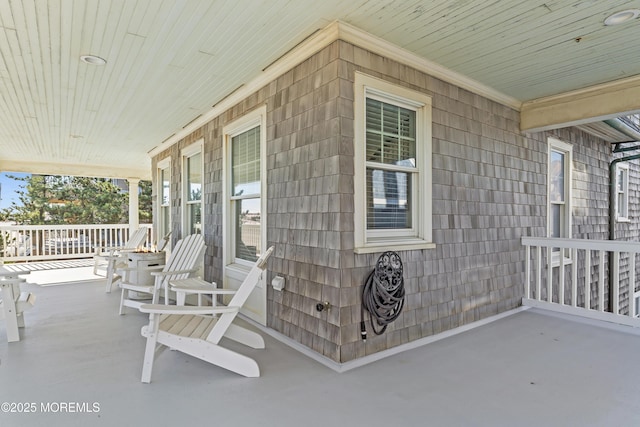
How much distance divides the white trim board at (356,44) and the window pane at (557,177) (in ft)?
4.34

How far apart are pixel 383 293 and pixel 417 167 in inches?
51.6

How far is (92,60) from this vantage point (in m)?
3.26

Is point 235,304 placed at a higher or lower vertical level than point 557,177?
lower

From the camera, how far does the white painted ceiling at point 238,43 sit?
246 cm

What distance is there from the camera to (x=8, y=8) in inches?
96.0

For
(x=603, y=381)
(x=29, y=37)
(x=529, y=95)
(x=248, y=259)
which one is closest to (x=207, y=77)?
(x=29, y=37)

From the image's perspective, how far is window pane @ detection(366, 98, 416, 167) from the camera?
10.1ft

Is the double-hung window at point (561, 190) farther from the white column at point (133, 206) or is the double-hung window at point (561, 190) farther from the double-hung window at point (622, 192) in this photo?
the white column at point (133, 206)

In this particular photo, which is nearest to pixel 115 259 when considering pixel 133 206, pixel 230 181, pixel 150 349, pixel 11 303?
pixel 11 303

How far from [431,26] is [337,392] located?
278 centimetres

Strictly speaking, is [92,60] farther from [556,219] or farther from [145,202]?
[145,202]

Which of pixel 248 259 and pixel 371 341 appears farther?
pixel 248 259

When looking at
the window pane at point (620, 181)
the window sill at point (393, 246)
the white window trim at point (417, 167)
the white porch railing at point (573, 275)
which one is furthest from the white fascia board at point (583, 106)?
the window pane at point (620, 181)

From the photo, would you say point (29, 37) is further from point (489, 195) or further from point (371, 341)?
point (489, 195)
